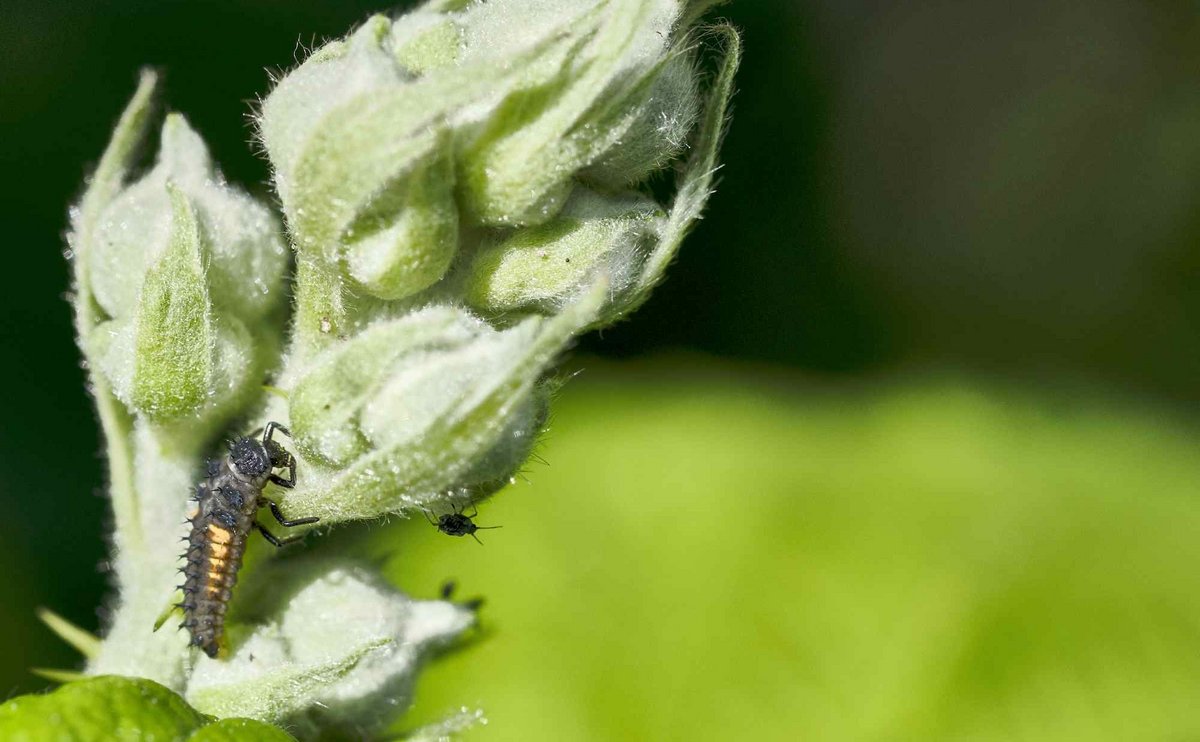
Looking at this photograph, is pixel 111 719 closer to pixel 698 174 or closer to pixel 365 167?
pixel 365 167

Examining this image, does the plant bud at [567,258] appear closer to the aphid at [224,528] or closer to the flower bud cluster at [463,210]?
the flower bud cluster at [463,210]

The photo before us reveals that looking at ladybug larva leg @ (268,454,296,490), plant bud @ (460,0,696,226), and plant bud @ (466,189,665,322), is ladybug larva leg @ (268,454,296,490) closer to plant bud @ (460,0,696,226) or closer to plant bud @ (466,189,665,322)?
plant bud @ (466,189,665,322)

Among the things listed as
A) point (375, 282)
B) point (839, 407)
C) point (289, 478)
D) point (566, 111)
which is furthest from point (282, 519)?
point (839, 407)

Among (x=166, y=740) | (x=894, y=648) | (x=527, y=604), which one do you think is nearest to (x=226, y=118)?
(x=527, y=604)

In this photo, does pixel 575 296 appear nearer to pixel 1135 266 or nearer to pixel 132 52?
pixel 132 52

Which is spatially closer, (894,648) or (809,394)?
(894,648)

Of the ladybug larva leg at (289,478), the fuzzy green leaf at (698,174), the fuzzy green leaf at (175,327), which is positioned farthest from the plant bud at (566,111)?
the ladybug larva leg at (289,478)

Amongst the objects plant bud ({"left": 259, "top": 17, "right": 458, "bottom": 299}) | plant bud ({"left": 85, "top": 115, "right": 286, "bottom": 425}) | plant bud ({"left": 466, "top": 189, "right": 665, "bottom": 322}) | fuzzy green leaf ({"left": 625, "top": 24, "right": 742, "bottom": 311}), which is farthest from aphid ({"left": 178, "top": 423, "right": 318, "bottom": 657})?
fuzzy green leaf ({"left": 625, "top": 24, "right": 742, "bottom": 311})
